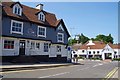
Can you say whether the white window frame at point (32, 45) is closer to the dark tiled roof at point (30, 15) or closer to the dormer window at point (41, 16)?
the dark tiled roof at point (30, 15)

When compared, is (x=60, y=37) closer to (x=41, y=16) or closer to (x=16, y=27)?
(x=41, y=16)

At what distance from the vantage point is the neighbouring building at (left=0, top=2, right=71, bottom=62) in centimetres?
3322

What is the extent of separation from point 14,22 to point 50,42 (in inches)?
370

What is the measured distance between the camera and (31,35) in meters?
38.3

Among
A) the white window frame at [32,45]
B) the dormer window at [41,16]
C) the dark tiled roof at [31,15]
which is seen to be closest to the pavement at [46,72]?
the dark tiled roof at [31,15]

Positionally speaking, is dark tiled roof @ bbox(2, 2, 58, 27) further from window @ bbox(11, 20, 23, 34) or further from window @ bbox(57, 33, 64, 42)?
window @ bbox(57, 33, 64, 42)

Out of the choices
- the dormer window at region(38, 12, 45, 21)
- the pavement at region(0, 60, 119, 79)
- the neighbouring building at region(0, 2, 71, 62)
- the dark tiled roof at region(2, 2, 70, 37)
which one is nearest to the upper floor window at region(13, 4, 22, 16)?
the neighbouring building at region(0, 2, 71, 62)

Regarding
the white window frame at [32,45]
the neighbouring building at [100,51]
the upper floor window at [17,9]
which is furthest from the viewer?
the neighbouring building at [100,51]

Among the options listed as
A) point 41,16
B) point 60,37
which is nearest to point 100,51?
point 60,37

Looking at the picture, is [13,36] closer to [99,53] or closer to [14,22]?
[14,22]

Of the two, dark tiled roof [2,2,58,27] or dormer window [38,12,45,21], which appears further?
dormer window [38,12,45,21]

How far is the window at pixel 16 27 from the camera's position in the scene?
113 feet

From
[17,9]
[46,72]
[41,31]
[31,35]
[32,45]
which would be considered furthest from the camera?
[41,31]

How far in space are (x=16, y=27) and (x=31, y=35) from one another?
3.85 meters
